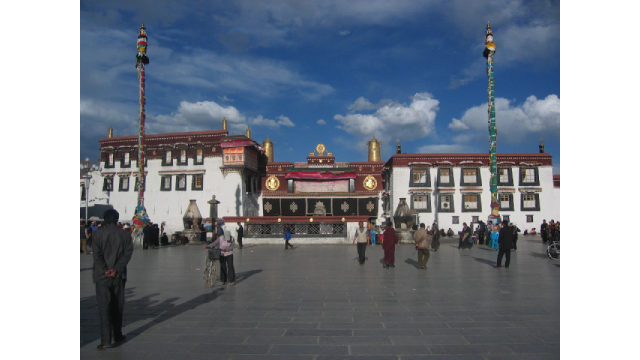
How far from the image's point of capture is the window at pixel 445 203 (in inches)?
1475

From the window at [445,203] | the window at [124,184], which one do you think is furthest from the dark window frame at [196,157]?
the window at [445,203]

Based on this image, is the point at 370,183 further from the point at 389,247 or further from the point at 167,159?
the point at 389,247

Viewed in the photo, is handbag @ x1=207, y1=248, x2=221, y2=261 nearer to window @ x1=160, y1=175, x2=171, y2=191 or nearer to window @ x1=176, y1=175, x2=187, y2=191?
window @ x1=176, y1=175, x2=187, y2=191

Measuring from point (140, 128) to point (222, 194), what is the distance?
12.9 metres

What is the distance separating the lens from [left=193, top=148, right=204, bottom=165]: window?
1510 inches

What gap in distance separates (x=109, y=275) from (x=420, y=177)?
116ft

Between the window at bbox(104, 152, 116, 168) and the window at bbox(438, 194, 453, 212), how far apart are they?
33470 millimetres

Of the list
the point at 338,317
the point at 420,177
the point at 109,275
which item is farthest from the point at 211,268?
the point at 420,177

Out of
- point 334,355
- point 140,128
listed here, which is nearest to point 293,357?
point 334,355

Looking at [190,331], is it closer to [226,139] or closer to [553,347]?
[553,347]

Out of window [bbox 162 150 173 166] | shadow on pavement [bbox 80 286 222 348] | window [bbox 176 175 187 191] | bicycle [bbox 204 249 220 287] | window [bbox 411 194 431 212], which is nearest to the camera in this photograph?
shadow on pavement [bbox 80 286 222 348]

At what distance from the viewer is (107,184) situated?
40562mm

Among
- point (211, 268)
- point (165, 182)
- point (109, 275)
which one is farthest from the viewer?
point (165, 182)

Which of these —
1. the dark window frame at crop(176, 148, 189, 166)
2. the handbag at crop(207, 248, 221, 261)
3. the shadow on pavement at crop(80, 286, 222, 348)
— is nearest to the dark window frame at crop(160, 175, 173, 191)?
the dark window frame at crop(176, 148, 189, 166)
